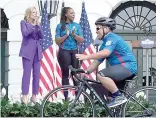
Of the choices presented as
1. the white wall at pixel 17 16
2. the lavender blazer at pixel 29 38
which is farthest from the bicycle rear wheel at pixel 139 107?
the white wall at pixel 17 16

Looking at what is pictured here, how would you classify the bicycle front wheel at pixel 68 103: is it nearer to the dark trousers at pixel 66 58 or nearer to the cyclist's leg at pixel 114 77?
the cyclist's leg at pixel 114 77

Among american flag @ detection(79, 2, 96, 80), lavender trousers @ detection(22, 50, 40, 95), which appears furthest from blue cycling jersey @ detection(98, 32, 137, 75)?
american flag @ detection(79, 2, 96, 80)

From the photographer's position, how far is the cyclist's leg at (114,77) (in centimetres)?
716

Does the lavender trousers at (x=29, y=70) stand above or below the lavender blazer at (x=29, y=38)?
below

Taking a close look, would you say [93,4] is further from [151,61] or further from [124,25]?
[151,61]

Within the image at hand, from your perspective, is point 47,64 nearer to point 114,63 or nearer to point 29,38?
point 29,38

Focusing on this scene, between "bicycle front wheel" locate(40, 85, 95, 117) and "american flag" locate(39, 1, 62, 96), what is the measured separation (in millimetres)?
3261

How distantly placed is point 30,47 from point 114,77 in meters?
2.63

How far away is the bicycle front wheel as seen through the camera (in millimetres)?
7262

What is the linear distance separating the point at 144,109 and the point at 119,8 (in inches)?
267

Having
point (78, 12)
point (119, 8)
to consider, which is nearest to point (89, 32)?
point (78, 12)

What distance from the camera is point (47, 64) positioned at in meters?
11.3

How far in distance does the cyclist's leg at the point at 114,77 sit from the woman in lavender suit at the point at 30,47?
2.44 metres

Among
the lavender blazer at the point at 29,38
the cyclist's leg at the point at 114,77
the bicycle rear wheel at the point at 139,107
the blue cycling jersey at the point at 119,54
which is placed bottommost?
the bicycle rear wheel at the point at 139,107
